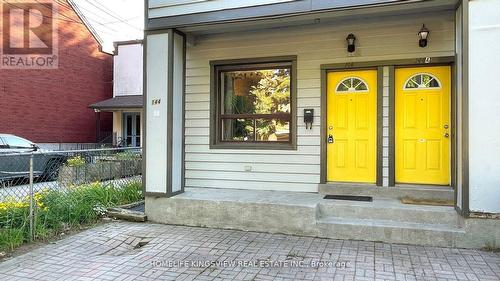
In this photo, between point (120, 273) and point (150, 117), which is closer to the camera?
point (120, 273)

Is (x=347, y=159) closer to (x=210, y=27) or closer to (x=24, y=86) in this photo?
(x=210, y=27)

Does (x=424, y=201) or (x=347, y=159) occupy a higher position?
(x=347, y=159)

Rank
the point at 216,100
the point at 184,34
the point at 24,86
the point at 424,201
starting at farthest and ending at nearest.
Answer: the point at 24,86, the point at 216,100, the point at 184,34, the point at 424,201

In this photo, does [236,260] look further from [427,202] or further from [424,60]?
[424,60]

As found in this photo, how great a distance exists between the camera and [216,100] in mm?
6824

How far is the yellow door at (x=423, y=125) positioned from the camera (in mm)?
5738

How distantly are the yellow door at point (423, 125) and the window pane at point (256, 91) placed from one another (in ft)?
5.91

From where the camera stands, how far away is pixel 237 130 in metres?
6.84

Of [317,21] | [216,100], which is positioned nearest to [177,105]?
[216,100]

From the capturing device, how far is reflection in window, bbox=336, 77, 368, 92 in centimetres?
609

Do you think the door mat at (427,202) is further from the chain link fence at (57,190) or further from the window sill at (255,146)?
the chain link fence at (57,190)

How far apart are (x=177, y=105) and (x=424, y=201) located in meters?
3.91

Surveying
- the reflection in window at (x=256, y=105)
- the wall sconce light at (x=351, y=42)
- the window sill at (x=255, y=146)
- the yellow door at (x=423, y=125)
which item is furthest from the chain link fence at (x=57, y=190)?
the yellow door at (x=423, y=125)

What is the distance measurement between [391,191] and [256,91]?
2744 millimetres
